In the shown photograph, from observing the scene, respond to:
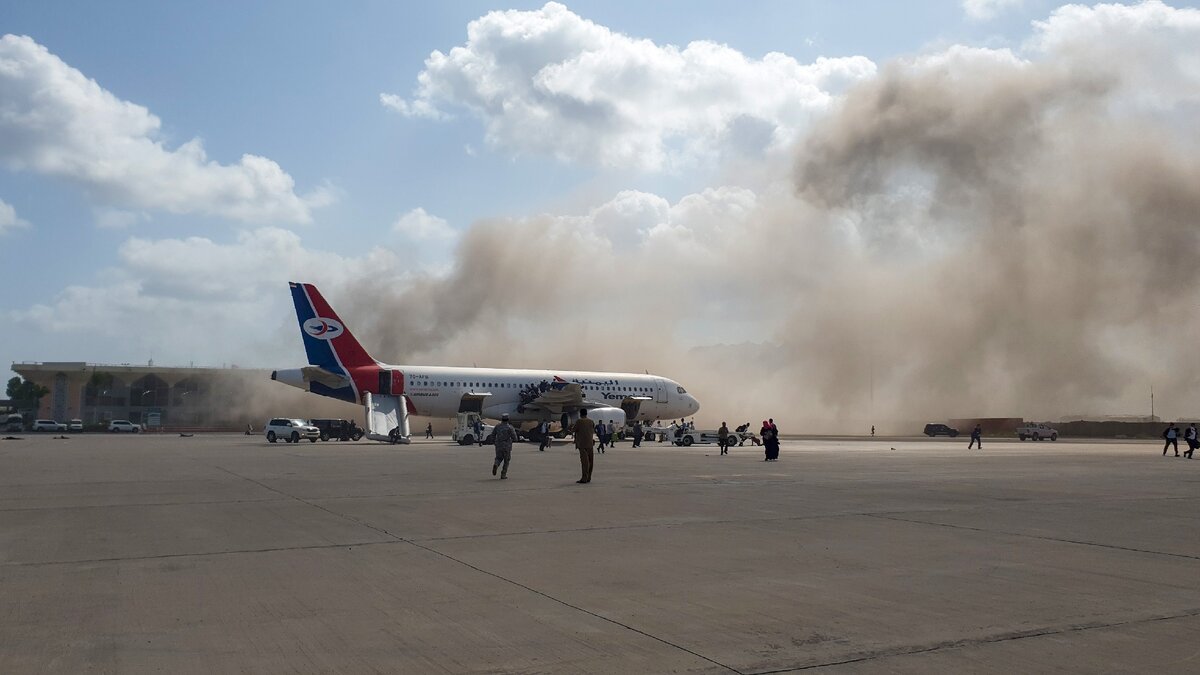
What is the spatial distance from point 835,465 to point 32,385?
103620 millimetres

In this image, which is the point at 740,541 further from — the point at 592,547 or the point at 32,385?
the point at 32,385

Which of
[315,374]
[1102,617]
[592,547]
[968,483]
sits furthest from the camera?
[315,374]

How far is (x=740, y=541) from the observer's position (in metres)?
10.4

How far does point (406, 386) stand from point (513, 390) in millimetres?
6145

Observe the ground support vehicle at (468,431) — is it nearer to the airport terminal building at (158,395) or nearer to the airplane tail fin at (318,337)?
the airplane tail fin at (318,337)

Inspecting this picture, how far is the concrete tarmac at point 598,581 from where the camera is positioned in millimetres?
5645

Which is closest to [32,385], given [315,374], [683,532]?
[315,374]

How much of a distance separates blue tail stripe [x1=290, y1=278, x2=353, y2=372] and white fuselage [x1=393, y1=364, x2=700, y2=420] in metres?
3.10

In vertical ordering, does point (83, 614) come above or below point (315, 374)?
below

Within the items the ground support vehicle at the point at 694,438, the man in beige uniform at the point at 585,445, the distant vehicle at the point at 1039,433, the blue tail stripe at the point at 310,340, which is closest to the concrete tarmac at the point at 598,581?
the man in beige uniform at the point at 585,445

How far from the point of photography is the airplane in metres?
48.0

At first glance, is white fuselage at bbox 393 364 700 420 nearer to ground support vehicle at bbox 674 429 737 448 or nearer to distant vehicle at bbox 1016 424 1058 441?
ground support vehicle at bbox 674 429 737 448

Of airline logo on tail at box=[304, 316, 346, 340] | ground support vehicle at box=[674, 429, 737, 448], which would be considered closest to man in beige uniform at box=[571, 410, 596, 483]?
ground support vehicle at box=[674, 429, 737, 448]

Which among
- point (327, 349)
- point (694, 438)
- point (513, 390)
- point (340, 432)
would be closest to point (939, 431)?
point (694, 438)
